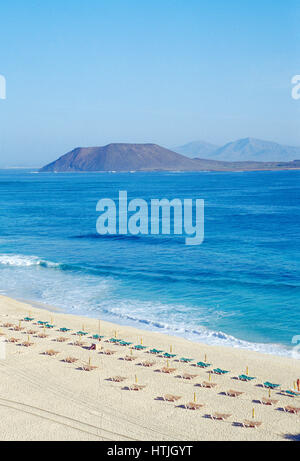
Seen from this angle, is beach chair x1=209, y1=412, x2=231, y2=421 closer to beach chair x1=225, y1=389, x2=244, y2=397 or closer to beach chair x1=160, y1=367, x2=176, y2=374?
beach chair x1=225, y1=389, x2=244, y2=397

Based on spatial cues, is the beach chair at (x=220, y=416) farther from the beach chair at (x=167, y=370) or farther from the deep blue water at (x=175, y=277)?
the deep blue water at (x=175, y=277)

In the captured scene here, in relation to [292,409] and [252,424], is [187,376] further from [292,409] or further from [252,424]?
[292,409]

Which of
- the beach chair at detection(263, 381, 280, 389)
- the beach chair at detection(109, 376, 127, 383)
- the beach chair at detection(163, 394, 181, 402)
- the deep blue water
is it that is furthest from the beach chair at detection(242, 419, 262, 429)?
the deep blue water

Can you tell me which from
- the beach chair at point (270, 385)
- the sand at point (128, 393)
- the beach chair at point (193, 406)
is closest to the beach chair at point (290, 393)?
the sand at point (128, 393)

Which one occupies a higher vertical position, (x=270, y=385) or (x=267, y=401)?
(x=270, y=385)

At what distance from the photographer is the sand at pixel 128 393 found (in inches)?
776

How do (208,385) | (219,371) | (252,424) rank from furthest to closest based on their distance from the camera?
1. (219,371)
2. (208,385)
3. (252,424)

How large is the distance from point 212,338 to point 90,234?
41.2 metres

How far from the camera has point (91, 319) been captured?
1374 inches

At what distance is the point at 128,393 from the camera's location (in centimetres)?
2312

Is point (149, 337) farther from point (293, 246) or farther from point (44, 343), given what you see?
point (293, 246)

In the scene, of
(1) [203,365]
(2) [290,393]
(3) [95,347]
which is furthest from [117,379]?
(2) [290,393]

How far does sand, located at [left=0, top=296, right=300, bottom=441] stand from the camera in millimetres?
19719

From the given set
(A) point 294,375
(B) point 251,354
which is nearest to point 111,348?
(B) point 251,354
